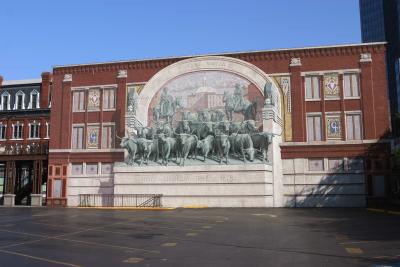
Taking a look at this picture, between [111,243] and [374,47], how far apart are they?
33888mm

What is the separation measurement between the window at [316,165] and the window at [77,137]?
22.6 metres

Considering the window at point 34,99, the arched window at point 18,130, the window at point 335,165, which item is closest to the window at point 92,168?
the arched window at point 18,130

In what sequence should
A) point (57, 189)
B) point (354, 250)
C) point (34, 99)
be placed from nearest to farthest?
1. point (354, 250)
2. point (57, 189)
3. point (34, 99)

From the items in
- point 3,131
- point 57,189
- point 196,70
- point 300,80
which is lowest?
point 57,189

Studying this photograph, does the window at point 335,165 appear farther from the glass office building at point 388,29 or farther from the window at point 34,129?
the glass office building at point 388,29

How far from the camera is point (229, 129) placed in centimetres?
3766

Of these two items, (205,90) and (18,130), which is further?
(18,130)

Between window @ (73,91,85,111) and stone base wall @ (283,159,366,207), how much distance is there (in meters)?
21.5

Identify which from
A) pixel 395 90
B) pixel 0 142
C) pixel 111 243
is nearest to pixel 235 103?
pixel 111 243

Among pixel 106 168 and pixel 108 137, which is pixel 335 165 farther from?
pixel 108 137

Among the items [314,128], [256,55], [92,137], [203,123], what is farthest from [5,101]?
[314,128]

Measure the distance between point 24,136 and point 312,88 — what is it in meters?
35.6

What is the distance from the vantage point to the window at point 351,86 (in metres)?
40.6

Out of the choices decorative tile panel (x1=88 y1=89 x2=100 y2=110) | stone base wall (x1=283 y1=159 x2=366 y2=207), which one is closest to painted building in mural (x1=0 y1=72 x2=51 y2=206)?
decorative tile panel (x1=88 y1=89 x2=100 y2=110)
